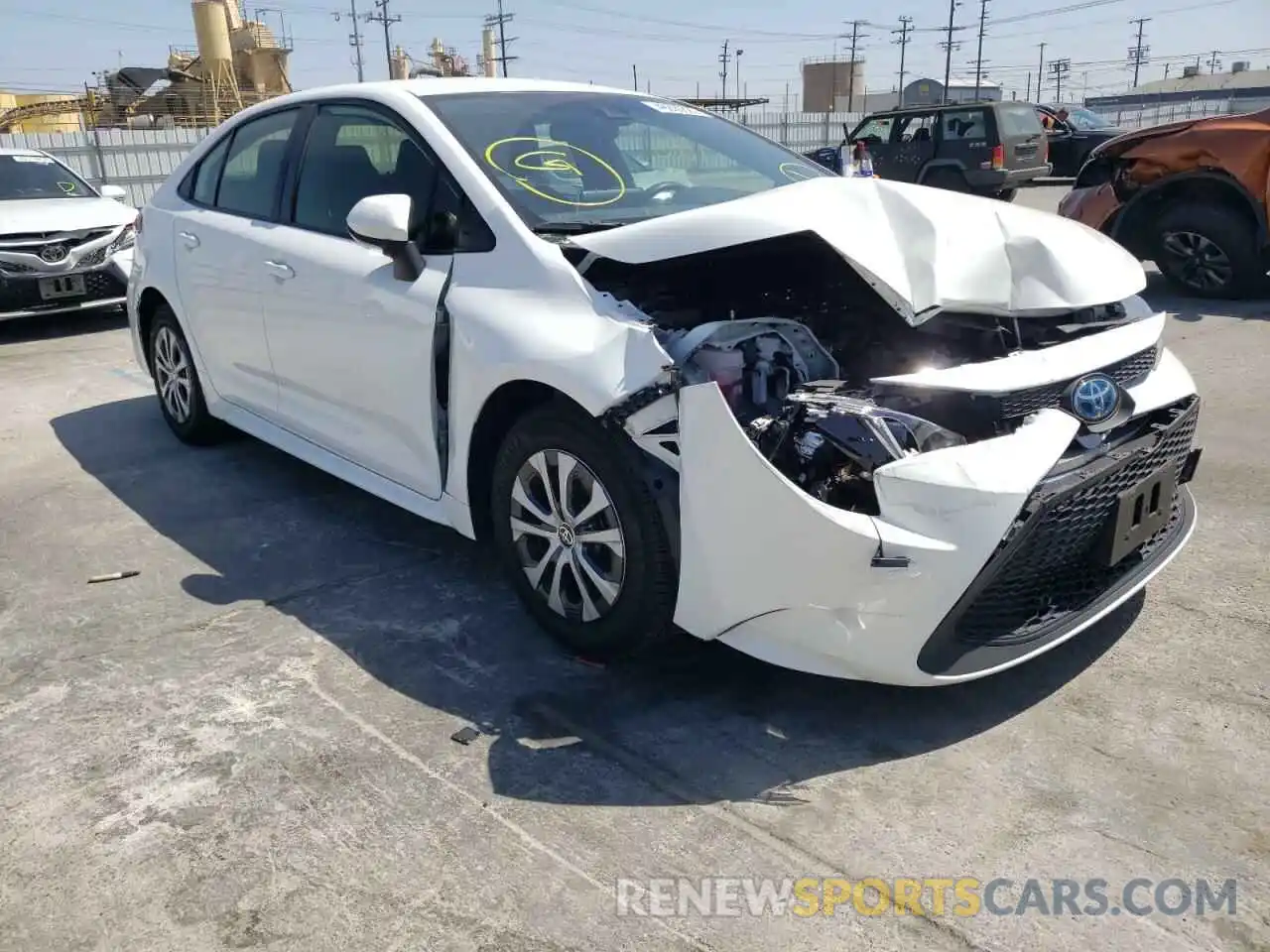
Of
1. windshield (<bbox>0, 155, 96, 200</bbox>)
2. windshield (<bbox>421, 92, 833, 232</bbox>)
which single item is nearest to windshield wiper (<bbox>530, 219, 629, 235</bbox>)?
windshield (<bbox>421, 92, 833, 232</bbox>)

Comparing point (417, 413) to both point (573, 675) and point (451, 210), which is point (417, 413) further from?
point (573, 675)

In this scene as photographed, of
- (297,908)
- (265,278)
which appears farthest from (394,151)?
(297,908)

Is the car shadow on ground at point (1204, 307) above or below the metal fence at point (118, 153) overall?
below

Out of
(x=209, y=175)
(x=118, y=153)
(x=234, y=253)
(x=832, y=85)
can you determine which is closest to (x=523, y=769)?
(x=234, y=253)

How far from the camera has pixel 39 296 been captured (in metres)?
8.44

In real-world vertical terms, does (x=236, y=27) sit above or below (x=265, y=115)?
above

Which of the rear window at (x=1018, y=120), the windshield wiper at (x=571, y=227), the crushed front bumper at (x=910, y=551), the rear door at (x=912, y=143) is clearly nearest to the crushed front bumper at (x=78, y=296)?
the windshield wiper at (x=571, y=227)

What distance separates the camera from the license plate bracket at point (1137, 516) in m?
2.67

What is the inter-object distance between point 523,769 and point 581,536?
660 millimetres

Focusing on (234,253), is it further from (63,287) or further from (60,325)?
(60,325)

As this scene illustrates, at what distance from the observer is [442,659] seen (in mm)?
3199

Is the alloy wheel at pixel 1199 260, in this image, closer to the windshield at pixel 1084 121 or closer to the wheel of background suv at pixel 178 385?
the wheel of background suv at pixel 178 385

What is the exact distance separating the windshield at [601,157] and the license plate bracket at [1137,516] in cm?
164

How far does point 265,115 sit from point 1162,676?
4011mm
